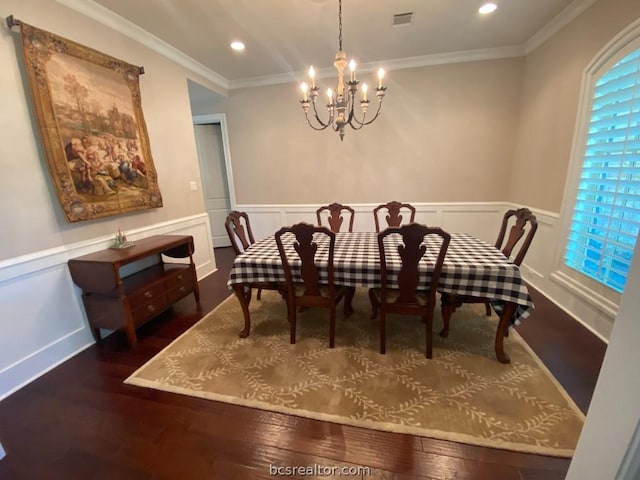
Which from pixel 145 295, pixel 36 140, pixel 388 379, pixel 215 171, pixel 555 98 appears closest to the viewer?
pixel 388 379

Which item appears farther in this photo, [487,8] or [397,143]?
[397,143]

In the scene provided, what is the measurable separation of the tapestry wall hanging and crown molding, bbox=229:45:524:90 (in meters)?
1.81

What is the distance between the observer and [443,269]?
1828mm

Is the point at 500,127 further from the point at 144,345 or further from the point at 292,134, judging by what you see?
the point at 144,345

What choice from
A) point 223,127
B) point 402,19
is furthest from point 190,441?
A: point 223,127

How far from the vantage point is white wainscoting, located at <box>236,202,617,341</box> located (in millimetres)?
2225

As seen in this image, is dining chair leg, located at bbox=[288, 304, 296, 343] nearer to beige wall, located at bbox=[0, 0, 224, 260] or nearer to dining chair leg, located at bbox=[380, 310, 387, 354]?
dining chair leg, located at bbox=[380, 310, 387, 354]

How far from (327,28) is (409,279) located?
2.53m

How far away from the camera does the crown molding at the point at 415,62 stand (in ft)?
10.7

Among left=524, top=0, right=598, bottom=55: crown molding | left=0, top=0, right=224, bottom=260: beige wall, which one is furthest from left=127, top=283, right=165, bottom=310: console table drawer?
left=524, top=0, right=598, bottom=55: crown molding

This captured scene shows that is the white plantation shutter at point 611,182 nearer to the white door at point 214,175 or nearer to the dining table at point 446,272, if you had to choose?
the dining table at point 446,272

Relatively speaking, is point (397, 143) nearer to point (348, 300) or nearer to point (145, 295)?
point (348, 300)

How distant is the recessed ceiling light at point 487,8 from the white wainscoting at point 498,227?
203 centimetres

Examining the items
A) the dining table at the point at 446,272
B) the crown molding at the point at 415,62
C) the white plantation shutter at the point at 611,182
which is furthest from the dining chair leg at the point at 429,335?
the crown molding at the point at 415,62
